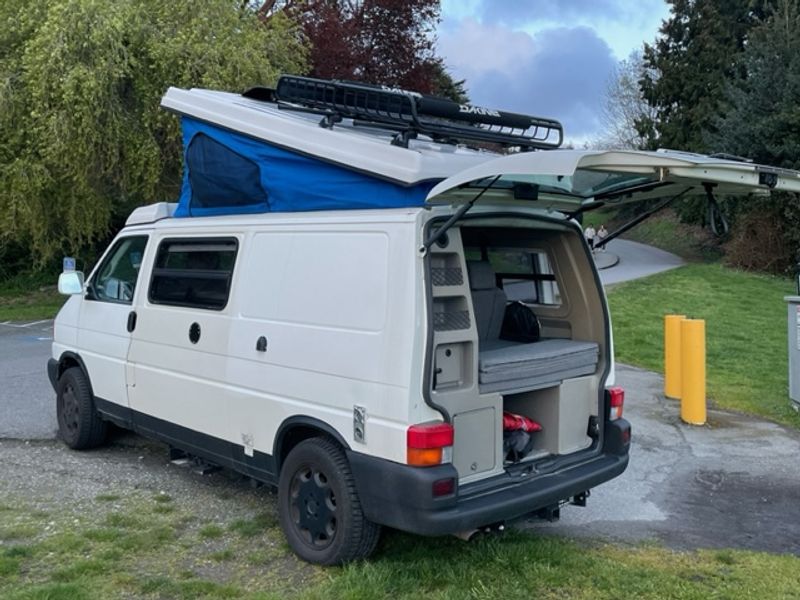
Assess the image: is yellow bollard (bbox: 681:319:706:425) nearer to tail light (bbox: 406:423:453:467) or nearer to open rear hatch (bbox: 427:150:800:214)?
open rear hatch (bbox: 427:150:800:214)

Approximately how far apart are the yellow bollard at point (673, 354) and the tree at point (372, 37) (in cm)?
1404

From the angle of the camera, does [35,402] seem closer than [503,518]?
No

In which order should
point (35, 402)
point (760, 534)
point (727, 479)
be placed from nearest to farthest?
point (760, 534)
point (727, 479)
point (35, 402)

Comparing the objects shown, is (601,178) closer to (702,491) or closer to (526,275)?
(526,275)

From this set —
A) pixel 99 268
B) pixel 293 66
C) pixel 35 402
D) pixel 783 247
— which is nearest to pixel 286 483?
pixel 99 268

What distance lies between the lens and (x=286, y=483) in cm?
434

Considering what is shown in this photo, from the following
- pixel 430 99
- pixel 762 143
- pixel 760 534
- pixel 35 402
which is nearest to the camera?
pixel 430 99

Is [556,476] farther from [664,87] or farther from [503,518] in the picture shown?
[664,87]

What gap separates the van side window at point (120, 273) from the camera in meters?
5.87

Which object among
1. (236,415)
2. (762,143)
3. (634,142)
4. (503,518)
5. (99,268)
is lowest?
(503,518)

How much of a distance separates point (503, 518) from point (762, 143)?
2303 cm

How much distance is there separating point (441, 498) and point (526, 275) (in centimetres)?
199

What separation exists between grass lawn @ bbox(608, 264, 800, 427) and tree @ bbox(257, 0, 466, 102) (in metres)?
8.99

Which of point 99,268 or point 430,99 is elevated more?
point 430,99
